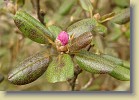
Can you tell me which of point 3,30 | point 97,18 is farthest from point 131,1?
point 3,30

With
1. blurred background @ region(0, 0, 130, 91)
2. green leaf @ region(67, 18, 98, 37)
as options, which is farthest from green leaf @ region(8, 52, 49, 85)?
blurred background @ region(0, 0, 130, 91)

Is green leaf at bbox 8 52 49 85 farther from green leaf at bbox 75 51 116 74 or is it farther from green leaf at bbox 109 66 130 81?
green leaf at bbox 109 66 130 81

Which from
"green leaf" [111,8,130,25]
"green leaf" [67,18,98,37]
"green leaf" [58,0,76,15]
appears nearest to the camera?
"green leaf" [67,18,98,37]

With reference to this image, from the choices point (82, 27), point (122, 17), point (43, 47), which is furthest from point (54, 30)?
point (43, 47)

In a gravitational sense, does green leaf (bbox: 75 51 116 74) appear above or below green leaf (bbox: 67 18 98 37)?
below

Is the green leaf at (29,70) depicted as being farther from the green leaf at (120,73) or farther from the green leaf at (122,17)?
the green leaf at (122,17)

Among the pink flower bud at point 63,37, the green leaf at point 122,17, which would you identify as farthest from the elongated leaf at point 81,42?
the green leaf at point 122,17

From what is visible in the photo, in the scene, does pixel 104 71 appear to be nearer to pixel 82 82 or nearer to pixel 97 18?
pixel 97 18
